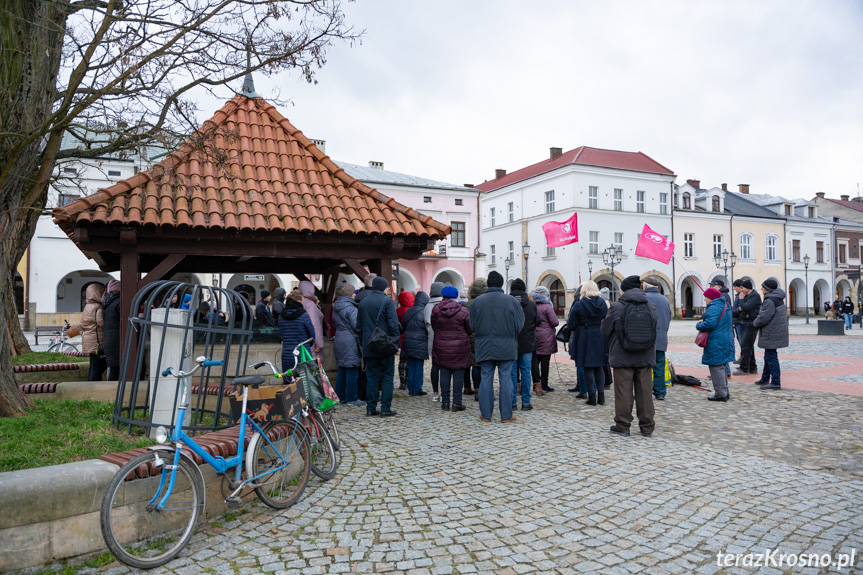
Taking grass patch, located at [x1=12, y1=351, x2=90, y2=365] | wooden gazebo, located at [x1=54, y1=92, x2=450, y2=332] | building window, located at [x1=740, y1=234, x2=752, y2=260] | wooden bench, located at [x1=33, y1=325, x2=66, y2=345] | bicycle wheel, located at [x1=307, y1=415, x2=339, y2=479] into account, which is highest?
building window, located at [x1=740, y1=234, x2=752, y2=260]

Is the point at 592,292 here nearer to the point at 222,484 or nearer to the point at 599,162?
the point at 222,484

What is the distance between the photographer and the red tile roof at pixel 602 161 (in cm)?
4403

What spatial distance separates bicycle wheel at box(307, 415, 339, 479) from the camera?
16.9 feet

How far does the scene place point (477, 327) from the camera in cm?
772

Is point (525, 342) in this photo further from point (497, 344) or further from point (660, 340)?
point (660, 340)

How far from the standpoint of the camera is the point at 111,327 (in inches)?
322

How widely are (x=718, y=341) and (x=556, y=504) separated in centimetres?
560

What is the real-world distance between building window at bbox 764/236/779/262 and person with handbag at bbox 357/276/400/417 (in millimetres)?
52635

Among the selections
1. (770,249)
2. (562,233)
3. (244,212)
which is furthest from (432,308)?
(770,249)

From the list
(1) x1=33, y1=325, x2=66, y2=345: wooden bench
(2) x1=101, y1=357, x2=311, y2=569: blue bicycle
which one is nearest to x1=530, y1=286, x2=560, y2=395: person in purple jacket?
(2) x1=101, y1=357, x2=311, y2=569: blue bicycle

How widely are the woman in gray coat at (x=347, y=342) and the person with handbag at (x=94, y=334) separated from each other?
339 cm

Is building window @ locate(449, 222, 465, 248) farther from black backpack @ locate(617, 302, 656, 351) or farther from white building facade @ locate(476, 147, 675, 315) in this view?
black backpack @ locate(617, 302, 656, 351)

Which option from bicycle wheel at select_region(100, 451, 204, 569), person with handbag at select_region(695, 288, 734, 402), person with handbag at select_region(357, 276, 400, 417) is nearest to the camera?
bicycle wheel at select_region(100, 451, 204, 569)

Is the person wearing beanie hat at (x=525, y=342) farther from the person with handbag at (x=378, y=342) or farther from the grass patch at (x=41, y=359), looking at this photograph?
the grass patch at (x=41, y=359)
